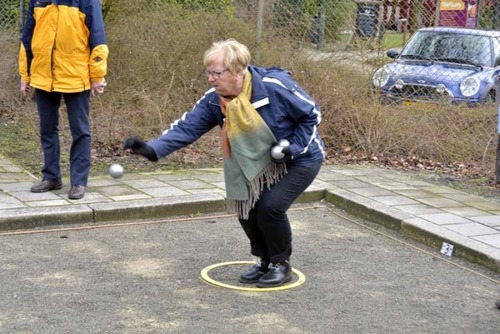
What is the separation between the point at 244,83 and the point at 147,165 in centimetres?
374

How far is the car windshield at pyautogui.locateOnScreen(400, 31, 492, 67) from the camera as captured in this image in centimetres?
1058

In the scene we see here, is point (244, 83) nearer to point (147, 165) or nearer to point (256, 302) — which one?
point (256, 302)

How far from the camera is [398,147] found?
9.75 m

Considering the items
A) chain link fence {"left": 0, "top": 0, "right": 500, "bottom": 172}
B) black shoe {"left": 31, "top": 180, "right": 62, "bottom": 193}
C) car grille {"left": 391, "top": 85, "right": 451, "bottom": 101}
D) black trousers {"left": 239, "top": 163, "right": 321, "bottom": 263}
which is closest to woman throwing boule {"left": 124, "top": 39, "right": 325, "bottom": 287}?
black trousers {"left": 239, "top": 163, "right": 321, "bottom": 263}

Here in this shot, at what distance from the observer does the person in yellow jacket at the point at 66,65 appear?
689cm

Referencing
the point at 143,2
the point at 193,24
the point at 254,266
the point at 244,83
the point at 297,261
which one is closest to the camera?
the point at 244,83

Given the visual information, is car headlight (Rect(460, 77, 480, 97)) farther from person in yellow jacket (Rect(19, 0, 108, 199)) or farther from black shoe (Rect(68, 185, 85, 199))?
black shoe (Rect(68, 185, 85, 199))

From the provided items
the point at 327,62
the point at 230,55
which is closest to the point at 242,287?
the point at 230,55

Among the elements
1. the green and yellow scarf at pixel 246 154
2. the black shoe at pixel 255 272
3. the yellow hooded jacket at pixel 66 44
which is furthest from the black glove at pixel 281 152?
the yellow hooded jacket at pixel 66 44

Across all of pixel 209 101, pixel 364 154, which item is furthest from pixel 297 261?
pixel 364 154

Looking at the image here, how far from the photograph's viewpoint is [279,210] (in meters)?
5.24

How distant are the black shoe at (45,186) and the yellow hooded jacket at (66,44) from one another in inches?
32.4

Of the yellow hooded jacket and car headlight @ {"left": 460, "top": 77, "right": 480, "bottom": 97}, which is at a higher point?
the yellow hooded jacket

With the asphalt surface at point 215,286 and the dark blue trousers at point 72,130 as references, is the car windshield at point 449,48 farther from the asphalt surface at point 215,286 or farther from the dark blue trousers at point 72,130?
the dark blue trousers at point 72,130
